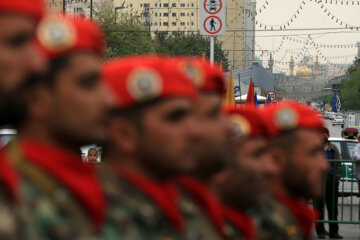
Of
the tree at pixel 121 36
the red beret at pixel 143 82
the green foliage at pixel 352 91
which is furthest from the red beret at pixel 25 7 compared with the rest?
the green foliage at pixel 352 91

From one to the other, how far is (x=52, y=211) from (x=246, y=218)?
1.67 meters

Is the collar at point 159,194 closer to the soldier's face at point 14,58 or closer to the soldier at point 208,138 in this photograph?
the soldier at point 208,138

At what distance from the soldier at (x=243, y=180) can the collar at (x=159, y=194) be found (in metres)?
0.85

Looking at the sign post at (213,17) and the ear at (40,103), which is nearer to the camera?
the ear at (40,103)

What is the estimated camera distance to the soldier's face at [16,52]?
260 centimetres

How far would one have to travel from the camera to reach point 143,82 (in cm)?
334

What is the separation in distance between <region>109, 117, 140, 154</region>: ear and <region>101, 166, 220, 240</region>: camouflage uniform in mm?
108

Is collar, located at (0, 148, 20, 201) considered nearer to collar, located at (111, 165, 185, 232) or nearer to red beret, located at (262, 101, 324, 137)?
collar, located at (111, 165, 185, 232)

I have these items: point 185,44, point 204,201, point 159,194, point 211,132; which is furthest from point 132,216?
point 185,44

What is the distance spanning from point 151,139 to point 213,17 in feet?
41.1

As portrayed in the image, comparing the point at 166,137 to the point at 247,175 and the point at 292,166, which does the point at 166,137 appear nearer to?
the point at 247,175

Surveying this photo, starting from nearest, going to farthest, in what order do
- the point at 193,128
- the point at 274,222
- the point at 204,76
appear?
the point at 193,128, the point at 204,76, the point at 274,222

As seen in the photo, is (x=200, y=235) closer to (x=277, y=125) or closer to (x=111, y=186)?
(x=111, y=186)

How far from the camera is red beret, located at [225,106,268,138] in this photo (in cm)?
443
